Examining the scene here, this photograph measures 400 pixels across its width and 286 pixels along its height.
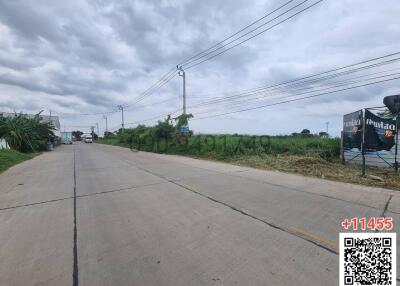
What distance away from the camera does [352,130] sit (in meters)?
12.2

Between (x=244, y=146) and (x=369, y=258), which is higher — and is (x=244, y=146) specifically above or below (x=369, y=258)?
above

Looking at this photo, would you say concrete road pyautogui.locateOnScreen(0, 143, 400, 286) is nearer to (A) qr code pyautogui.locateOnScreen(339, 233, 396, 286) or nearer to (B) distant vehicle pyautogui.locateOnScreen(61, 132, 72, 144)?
(A) qr code pyautogui.locateOnScreen(339, 233, 396, 286)

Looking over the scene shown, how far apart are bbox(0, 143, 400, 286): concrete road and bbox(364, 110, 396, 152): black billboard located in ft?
15.9

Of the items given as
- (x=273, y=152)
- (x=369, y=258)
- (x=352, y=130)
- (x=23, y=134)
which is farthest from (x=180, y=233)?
(x=23, y=134)

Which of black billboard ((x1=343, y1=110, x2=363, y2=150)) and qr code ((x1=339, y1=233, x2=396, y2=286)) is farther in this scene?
black billboard ((x1=343, y1=110, x2=363, y2=150))

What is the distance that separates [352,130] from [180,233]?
11.8m

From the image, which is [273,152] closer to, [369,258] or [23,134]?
[369,258]

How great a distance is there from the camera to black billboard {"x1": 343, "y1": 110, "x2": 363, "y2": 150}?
11.4 m

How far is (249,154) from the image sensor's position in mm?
16109

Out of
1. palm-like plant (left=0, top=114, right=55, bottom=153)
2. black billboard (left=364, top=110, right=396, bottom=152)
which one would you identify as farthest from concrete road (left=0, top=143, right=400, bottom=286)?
palm-like plant (left=0, top=114, right=55, bottom=153)

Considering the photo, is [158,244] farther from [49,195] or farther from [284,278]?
[49,195]

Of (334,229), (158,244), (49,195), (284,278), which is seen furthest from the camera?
(49,195)

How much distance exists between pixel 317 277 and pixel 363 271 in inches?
23.6

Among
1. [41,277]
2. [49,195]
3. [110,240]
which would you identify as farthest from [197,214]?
[49,195]
